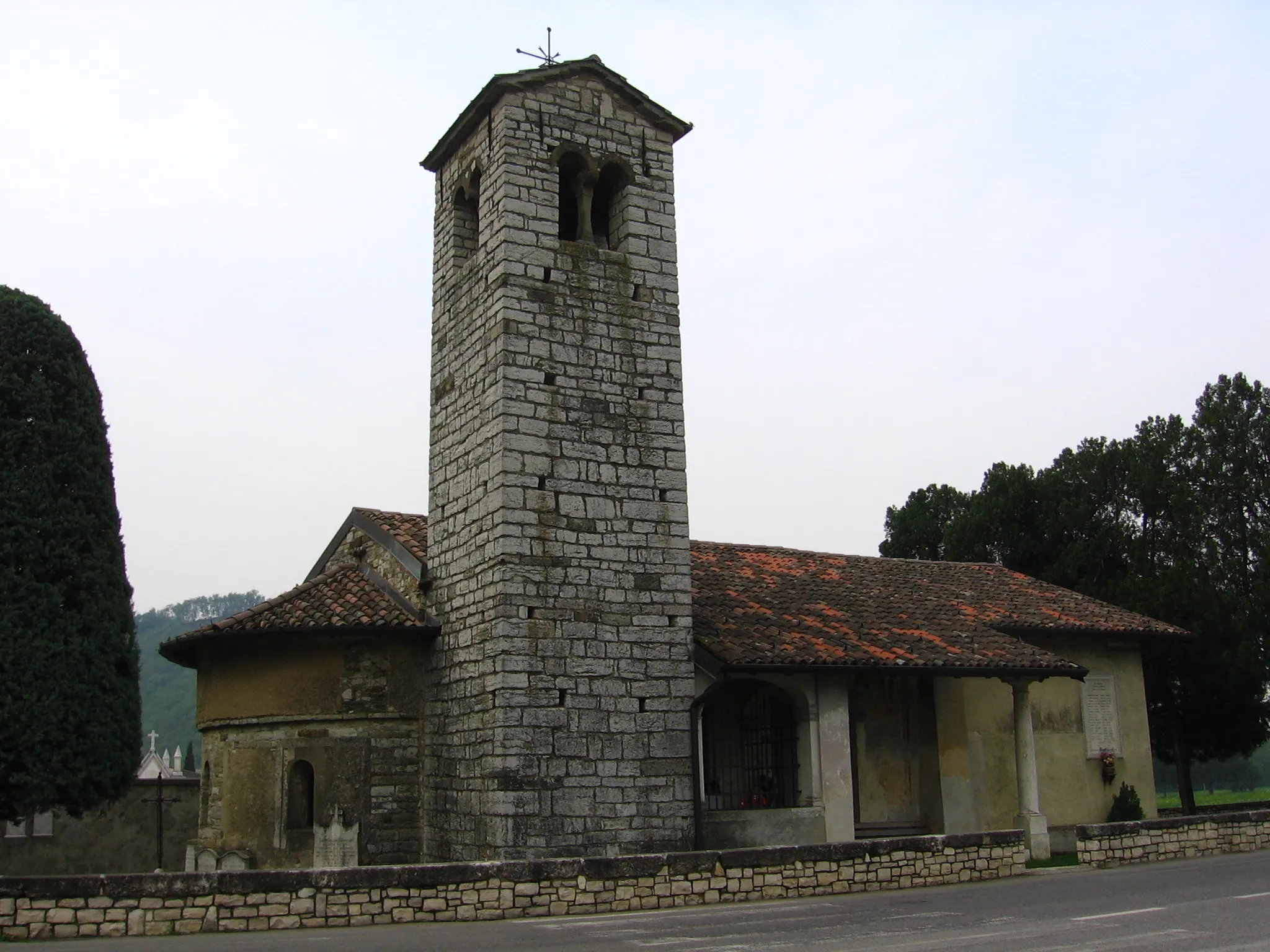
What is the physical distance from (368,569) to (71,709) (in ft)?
22.5

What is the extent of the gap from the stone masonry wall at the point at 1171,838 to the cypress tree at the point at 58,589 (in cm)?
1209

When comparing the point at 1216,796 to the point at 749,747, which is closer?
the point at 749,747

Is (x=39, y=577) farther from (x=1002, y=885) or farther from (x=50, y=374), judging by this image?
(x=1002, y=885)

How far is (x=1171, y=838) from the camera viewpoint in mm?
16578

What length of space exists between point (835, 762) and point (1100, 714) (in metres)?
6.99

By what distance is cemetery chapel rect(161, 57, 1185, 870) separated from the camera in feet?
47.1

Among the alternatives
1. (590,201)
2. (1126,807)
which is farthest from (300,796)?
(1126,807)

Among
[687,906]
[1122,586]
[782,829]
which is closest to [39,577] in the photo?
[687,906]

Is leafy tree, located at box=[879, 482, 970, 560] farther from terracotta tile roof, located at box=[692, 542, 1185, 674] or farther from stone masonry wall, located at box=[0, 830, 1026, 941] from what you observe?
stone masonry wall, located at box=[0, 830, 1026, 941]

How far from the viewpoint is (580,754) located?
1422 centimetres

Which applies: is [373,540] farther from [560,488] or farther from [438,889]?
[438,889]

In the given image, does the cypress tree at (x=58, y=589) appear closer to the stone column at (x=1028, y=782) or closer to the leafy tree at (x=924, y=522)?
the stone column at (x=1028, y=782)

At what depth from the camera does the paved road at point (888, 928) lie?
945 centimetres

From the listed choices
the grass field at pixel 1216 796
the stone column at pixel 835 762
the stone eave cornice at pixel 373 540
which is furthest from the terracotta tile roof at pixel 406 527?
the grass field at pixel 1216 796
